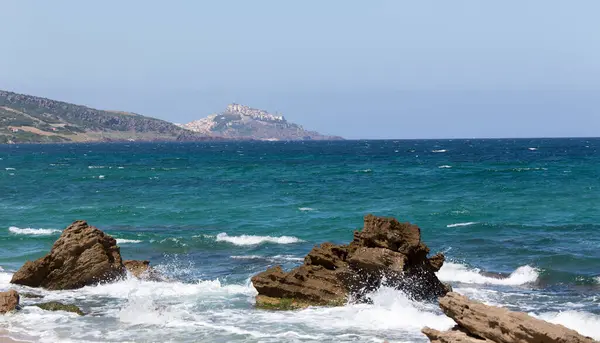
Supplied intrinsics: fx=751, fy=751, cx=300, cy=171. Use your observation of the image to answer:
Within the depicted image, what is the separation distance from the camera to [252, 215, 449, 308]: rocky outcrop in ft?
76.5

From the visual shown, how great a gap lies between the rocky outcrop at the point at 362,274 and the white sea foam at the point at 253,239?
44.4 ft

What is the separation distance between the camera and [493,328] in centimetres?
1534

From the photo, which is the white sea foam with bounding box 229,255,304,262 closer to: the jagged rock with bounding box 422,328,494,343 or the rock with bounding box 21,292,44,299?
the rock with bounding box 21,292,44,299

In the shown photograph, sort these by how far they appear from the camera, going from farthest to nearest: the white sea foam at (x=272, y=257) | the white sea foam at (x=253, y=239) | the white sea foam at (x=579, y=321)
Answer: the white sea foam at (x=253, y=239)
the white sea foam at (x=272, y=257)
the white sea foam at (x=579, y=321)

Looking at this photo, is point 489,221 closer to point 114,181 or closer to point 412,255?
point 412,255

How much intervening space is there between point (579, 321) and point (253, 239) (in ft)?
66.1

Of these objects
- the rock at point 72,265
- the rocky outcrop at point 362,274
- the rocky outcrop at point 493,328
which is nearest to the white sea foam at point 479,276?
the rocky outcrop at point 362,274

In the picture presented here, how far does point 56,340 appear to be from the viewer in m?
19.5

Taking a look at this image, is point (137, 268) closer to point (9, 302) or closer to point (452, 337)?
point (9, 302)

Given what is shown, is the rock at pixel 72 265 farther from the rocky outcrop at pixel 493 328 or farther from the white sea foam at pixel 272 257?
the rocky outcrop at pixel 493 328

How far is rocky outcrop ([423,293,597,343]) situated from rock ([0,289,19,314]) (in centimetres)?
1281

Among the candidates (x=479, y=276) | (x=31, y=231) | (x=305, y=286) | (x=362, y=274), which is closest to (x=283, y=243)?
(x=479, y=276)

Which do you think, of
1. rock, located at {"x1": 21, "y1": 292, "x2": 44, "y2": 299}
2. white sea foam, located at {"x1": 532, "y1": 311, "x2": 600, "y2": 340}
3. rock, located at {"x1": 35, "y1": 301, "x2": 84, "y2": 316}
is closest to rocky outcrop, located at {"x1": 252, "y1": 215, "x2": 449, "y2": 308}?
white sea foam, located at {"x1": 532, "y1": 311, "x2": 600, "y2": 340}

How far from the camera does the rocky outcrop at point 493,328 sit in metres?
14.6
